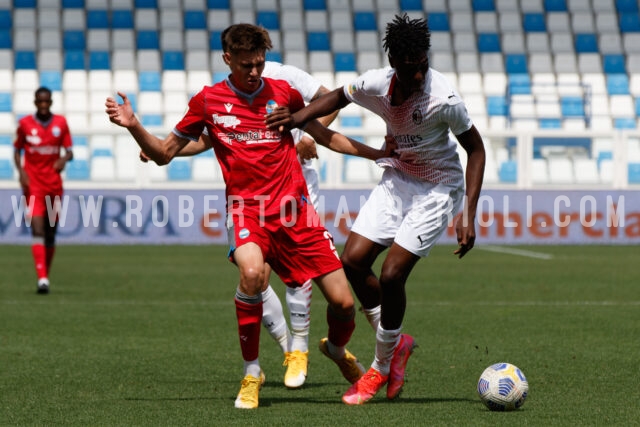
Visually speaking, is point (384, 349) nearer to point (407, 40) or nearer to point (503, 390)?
point (503, 390)

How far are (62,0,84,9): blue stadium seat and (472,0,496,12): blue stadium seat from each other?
857 cm

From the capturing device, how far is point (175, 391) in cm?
610

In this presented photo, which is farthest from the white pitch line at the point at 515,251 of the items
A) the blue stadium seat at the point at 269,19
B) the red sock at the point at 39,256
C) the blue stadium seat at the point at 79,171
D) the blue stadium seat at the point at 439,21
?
the blue stadium seat at the point at 269,19

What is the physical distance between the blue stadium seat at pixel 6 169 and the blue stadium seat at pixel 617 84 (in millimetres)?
12608

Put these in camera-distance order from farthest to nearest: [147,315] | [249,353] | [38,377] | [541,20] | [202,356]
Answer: [541,20] → [147,315] → [202,356] → [38,377] → [249,353]

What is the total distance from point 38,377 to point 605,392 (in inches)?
120

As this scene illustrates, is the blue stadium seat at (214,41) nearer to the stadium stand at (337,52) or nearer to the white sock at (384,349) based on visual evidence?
the stadium stand at (337,52)

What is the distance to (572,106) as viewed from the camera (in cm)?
2411

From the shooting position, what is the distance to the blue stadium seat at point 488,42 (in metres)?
25.4

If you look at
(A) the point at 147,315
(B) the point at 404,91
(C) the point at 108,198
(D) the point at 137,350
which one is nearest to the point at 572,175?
(C) the point at 108,198

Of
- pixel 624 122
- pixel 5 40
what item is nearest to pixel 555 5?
pixel 624 122

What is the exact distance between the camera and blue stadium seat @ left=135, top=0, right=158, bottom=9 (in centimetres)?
2522

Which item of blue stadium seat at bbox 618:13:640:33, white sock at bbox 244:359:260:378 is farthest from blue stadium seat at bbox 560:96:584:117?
white sock at bbox 244:359:260:378

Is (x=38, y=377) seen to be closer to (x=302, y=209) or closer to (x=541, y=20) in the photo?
(x=302, y=209)
